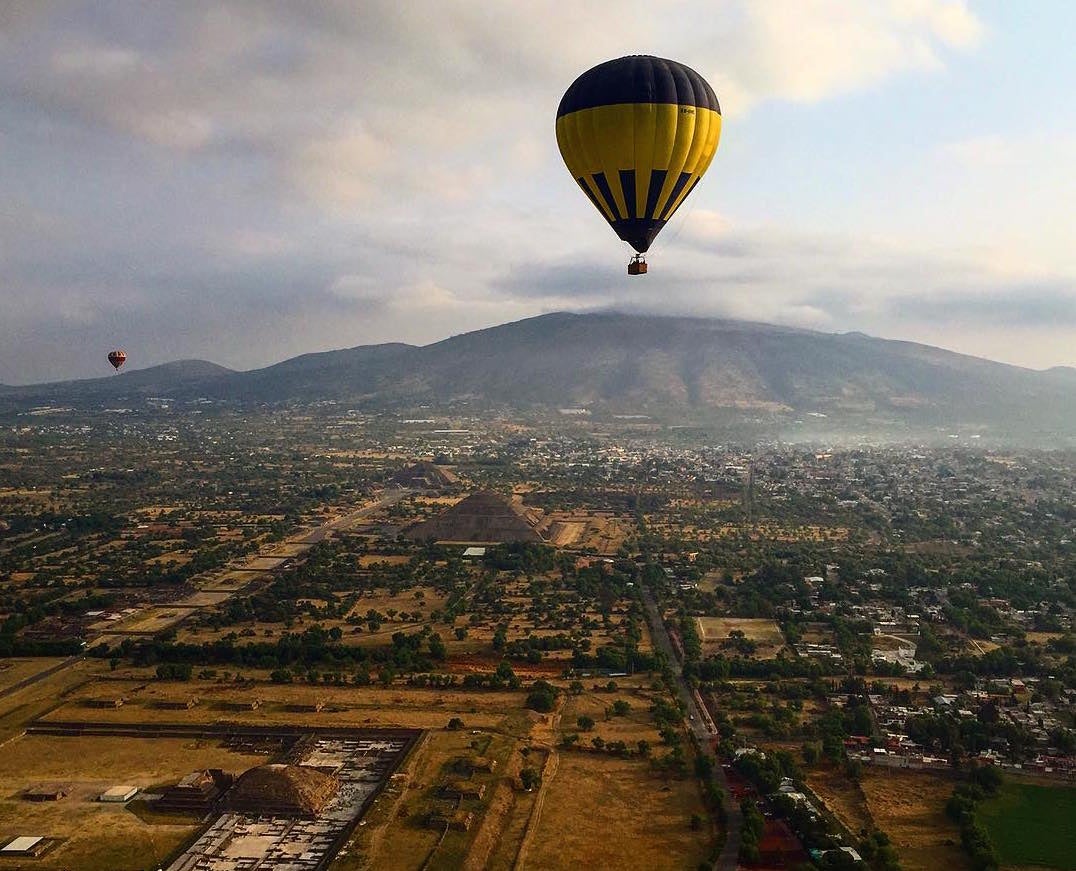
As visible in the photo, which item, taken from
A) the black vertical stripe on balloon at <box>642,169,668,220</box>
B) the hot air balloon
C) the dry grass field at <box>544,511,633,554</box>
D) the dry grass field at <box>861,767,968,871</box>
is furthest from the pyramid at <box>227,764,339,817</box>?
the dry grass field at <box>544,511,633,554</box>

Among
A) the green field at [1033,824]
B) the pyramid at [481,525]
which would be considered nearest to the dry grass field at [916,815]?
the green field at [1033,824]

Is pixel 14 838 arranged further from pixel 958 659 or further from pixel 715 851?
pixel 958 659

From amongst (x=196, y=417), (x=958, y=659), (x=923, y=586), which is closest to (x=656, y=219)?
(x=958, y=659)

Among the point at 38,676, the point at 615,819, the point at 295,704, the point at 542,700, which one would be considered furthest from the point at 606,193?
the point at 38,676

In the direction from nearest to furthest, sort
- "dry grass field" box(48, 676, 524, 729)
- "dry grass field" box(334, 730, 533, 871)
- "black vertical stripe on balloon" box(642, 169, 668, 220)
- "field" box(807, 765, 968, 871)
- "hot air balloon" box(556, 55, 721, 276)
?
1. "dry grass field" box(334, 730, 533, 871)
2. "field" box(807, 765, 968, 871)
3. "hot air balloon" box(556, 55, 721, 276)
4. "black vertical stripe on balloon" box(642, 169, 668, 220)
5. "dry grass field" box(48, 676, 524, 729)

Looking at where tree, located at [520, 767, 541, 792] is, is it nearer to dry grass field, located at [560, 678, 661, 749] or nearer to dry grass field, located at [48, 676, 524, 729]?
dry grass field, located at [560, 678, 661, 749]

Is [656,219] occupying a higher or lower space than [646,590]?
higher
